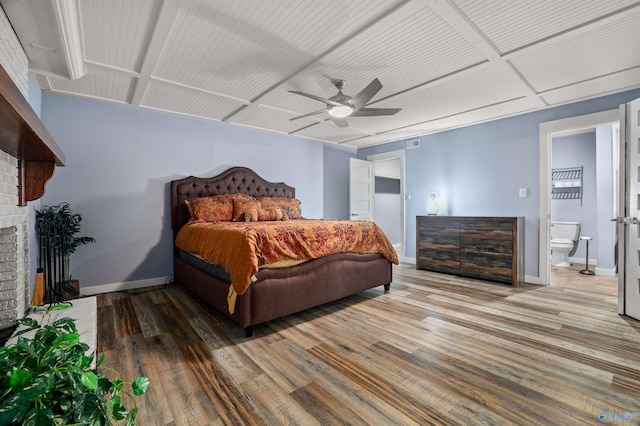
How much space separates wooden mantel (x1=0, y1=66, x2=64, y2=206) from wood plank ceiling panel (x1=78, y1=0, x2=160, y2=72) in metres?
0.93

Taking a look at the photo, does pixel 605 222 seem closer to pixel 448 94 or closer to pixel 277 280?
pixel 448 94

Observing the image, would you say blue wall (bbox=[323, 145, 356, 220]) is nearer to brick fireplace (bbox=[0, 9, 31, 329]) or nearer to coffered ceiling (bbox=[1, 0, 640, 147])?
coffered ceiling (bbox=[1, 0, 640, 147])

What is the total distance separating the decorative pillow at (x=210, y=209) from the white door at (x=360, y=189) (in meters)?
2.59

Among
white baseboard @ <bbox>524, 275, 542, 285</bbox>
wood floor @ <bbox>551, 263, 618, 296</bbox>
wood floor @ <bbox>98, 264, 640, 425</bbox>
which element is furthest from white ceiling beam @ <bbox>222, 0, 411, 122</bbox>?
wood floor @ <bbox>551, 263, 618, 296</bbox>

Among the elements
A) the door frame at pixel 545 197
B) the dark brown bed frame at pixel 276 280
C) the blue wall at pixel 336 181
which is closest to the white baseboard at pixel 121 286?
the dark brown bed frame at pixel 276 280

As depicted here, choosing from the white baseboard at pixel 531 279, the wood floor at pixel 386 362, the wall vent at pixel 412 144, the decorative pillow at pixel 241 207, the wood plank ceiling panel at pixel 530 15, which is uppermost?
the wood plank ceiling panel at pixel 530 15

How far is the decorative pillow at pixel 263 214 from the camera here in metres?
3.95

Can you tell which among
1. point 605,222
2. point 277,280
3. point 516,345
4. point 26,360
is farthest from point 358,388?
point 605,222

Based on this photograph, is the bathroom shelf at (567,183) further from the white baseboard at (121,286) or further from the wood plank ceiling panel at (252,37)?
the white baseboard at (121,286)

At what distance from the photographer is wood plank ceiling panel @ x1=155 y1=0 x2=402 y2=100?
1932 mm

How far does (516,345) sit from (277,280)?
1.93 meters

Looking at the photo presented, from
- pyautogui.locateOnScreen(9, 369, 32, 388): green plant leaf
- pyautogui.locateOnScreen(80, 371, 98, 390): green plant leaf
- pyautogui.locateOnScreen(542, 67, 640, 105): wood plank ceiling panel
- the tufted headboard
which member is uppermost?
pyautogui.locateOnScreen(542, 67, 640, 105): wood plank ceiling panel

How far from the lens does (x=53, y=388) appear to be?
71 centimetres

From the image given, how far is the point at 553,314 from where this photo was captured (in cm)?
282
